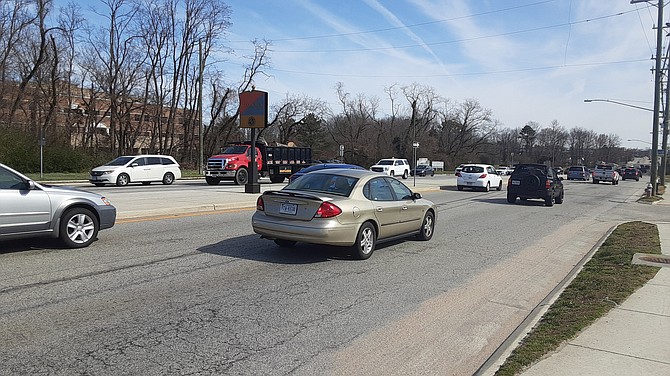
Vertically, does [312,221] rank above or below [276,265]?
above

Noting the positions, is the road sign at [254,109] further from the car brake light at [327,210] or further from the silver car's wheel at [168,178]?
the car brake light at [327,210]

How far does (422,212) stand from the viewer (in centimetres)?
1016

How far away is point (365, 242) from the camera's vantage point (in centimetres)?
834

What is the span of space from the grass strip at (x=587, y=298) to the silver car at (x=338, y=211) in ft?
9.96

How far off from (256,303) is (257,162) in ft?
75.3

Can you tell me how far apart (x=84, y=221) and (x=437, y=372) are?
659 cm

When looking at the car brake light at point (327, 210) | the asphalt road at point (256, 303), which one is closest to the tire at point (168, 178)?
the asphalt road at point (256, 303)

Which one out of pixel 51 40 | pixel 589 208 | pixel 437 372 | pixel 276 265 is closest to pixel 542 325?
pixel 437 372

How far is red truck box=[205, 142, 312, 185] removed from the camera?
27.0 meters

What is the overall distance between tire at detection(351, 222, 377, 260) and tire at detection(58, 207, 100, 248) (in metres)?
4.35

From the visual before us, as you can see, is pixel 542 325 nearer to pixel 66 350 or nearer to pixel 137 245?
pixel 66 350

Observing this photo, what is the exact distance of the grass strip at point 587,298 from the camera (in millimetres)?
4488

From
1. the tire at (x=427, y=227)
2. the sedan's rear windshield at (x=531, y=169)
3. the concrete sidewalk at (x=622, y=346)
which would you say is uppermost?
the sedan's rear windshield at (x=531, y=169)

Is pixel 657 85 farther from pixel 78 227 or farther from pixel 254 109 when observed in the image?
pixel 78 227
